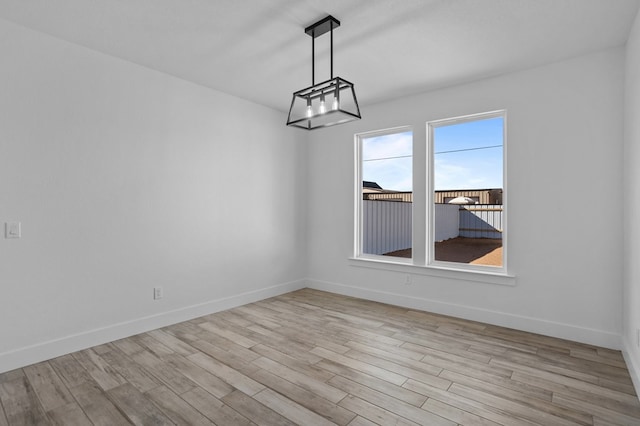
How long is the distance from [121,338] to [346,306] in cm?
250

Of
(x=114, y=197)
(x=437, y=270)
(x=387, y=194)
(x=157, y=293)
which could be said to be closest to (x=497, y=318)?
(x=437, y=270)

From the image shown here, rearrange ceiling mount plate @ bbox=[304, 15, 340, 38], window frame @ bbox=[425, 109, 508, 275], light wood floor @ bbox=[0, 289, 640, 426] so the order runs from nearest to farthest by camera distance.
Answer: light wood floor @ bbox=[0, 289, 640, 426], ceiling mount plate @ bbox=[304, 15, 340, 38], window frame @ bbox=[425, 109, 508, 275]

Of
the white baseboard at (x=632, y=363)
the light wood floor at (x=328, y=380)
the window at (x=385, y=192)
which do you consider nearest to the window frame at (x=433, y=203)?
the window at (x=385, y=192)

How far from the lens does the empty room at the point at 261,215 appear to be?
2.33 meters

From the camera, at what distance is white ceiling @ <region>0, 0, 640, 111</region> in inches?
94.3

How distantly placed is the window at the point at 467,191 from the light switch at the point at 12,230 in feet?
A: 13.4

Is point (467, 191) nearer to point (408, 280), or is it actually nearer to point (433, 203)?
point (433, 203)

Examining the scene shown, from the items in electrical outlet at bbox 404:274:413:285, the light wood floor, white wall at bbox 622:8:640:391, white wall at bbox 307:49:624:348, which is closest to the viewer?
the light wood floor

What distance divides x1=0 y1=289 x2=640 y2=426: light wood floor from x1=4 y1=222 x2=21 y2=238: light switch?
1053 mm

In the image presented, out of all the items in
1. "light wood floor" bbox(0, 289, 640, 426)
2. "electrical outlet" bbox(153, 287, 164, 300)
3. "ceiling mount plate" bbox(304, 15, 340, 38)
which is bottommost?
→ "light wood floor" bbox(0, 289, 640, 426)

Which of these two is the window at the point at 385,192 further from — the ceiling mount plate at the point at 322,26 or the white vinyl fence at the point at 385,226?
the ceiling mount plate at the point at 322,26

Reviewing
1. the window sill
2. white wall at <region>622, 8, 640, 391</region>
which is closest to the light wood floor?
white wall at <region>622, 8, 640, 391</region>

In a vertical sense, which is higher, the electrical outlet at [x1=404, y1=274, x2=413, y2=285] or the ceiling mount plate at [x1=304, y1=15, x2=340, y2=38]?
the ceiling mount plate at [x1=304, y1=15, x2=340, y2=38]

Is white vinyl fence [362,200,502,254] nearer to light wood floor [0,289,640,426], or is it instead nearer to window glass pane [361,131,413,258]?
window glass pane [361,131,413,258]
